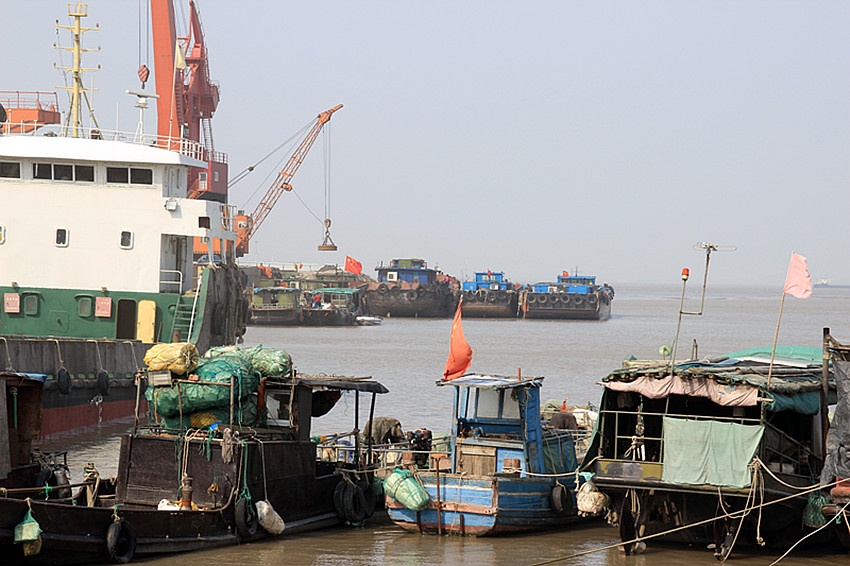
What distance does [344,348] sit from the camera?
181 feet

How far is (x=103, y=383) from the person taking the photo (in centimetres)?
2523

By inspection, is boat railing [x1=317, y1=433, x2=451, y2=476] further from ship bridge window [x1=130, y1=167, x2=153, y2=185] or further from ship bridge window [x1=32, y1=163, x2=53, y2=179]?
ship bridge window [x1=32, y1=163, x2=53, y2=179]

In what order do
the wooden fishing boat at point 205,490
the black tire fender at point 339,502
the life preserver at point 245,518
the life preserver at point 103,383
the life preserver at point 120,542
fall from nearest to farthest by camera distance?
1. the wooden fishing boat at point 205,490
2. the life preserver at point 120,542
3. the life preserver at point 245,518
4. the black tire fender at point 339,502
5. the life preserver at point 103,383

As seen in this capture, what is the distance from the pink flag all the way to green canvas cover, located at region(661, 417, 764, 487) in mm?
2082

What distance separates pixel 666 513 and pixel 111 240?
54.0 feet

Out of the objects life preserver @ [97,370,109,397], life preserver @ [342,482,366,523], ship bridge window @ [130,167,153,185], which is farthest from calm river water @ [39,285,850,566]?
ship bridge window @ [130,167,153,185]

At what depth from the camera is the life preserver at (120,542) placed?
44.9 ft

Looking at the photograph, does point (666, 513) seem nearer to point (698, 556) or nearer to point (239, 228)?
point (698, 556)

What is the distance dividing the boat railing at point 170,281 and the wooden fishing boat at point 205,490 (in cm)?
1190

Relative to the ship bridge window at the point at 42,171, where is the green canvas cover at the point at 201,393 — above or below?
below

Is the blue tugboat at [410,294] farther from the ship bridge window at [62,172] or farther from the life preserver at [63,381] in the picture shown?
the life preserver at [63,381]

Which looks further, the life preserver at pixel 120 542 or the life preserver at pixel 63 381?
the life preserver at pixel 63 381

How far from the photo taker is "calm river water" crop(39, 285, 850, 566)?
1544 centimetres

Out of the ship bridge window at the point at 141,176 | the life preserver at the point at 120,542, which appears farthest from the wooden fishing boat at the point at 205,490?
the ship bridge window at the point at 141,176
